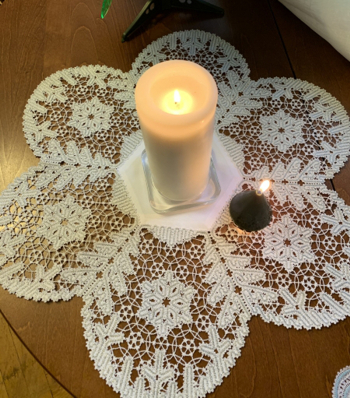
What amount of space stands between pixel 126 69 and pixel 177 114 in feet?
1.15

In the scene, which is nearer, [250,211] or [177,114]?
[177,114]

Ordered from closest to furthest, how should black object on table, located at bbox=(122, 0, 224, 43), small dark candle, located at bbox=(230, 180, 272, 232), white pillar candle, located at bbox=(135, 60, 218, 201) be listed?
white pillar candle, located at bbox=(135, 60, 218, 201), small dark candle, located at bbox=(230, 180, 272, 232), black object on table, located at bbox=(122, 0, 224, 43)

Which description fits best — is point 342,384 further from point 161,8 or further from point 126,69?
point 161,8

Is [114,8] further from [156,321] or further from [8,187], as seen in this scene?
[156,321]

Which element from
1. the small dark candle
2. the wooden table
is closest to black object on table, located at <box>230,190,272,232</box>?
the small dark candle

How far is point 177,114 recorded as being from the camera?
1.24 ft

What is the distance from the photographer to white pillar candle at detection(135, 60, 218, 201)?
0.37 m

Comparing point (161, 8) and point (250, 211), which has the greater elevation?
point (161, 8)

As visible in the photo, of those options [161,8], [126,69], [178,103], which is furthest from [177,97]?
[161,8]

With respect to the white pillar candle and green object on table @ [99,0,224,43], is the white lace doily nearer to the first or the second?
the white pillar candle

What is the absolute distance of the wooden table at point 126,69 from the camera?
452mm

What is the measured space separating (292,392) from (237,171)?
349mm

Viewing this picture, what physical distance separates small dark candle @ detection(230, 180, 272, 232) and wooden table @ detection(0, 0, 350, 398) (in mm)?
144

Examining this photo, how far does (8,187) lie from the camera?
0.56 meters
